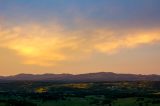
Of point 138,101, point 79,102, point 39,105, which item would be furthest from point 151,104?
point 39,105

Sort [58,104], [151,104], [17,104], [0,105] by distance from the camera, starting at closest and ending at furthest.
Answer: [0,105], [17,104], [151,104], [58,104]

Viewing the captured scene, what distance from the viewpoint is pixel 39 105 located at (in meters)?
152

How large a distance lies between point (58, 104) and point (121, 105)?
2717 cm

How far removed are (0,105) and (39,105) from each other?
85.6 ft

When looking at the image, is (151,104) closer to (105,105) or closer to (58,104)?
(105,105)

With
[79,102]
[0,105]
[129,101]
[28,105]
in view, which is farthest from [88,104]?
[0,105]

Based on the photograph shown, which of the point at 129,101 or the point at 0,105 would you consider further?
the point at 129,101

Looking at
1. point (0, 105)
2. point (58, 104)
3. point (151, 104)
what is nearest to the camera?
point (0, 105)

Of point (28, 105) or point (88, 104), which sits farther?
point (88, 104)

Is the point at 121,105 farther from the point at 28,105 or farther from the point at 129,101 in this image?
the point at 28,105

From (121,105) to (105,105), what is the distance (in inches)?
254

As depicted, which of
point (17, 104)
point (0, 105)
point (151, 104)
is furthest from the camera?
point (151, 104)

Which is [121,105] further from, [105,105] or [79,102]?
[79,102]

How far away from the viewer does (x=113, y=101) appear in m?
167
